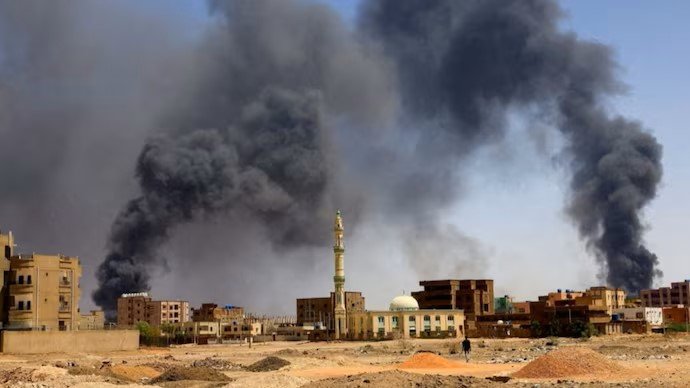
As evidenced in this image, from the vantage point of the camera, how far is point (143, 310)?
169000 millimetres

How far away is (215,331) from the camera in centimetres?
15725

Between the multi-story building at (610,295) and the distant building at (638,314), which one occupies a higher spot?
the multi-story building at (610,295)

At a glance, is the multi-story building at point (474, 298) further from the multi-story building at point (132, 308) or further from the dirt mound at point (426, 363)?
the dirt mound at point (426, 363)

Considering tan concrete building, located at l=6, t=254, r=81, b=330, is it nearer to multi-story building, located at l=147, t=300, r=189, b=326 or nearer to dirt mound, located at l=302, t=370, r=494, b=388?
dirt mound, located at l=302, t=370, r=494, b=388

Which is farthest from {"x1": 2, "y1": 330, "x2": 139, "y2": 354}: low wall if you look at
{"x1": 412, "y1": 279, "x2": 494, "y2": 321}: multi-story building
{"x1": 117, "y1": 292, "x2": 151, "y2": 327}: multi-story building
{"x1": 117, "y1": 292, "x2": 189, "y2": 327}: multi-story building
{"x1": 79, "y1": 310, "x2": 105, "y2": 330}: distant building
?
→ {"x1": 412, "y1": 279, "x2": 494, "y2": 321}: multi-story building

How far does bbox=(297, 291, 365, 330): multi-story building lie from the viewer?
16712 cm

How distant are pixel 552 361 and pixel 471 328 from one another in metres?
106

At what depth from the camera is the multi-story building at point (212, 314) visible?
171375mm

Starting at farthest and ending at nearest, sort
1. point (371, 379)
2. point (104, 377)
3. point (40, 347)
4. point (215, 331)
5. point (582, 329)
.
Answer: point (215, 331) < point (582, 329) < point (40, 347) < point (104, 377) < point (371, 379)

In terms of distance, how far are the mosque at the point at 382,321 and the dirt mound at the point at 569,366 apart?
94.5 metres

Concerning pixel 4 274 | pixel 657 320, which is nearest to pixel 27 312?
pixel 4 274

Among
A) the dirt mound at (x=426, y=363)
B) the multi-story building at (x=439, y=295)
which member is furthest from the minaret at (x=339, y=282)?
the dirt mound at (x=426, y=363)

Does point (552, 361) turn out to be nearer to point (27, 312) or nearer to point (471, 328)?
point (27, 312)

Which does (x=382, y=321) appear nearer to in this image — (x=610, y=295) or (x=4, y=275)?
(x=610, y=295)
